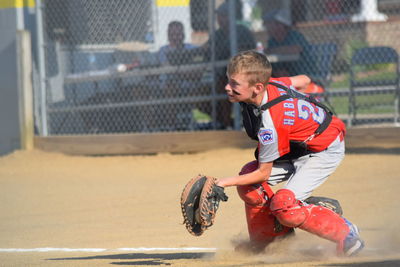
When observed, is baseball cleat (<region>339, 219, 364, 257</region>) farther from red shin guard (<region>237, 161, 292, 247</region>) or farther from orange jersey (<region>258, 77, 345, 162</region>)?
orange jersey (<region>258, 77, 345, 162</region>)

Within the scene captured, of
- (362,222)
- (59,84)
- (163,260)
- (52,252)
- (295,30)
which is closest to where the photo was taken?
(163,260)

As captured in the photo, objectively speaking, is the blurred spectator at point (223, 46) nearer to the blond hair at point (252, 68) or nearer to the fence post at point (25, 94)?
the fence post at point (25, 94)

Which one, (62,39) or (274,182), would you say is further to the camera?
(62,39)

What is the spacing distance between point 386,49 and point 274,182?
6.06m

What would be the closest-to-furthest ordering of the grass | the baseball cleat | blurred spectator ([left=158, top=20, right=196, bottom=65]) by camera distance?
Answer: the baseball cleat, blurred spectator ([left=158, top=20, right=196, bottom=65]), the grass

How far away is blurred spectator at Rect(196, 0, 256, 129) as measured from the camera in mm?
10352

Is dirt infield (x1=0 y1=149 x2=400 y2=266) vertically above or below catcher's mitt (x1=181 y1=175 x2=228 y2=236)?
below

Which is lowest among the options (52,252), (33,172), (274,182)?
(33,172)

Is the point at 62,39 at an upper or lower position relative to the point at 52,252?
upper

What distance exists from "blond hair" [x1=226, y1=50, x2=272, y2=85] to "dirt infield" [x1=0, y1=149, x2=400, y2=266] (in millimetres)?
1169

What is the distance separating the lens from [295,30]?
10.6 m

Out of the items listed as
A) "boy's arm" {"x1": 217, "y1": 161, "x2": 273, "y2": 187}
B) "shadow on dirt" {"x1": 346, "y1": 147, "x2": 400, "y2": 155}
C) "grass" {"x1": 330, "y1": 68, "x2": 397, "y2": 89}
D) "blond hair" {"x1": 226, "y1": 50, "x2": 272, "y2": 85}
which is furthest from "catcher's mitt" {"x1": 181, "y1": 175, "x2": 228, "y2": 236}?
"grass" {"x1": 330, "y1": 68, "x2": 397, "y2": 89}

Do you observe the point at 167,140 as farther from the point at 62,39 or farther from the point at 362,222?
the point at 362,222

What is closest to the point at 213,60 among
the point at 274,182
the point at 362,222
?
the point at 362,222
